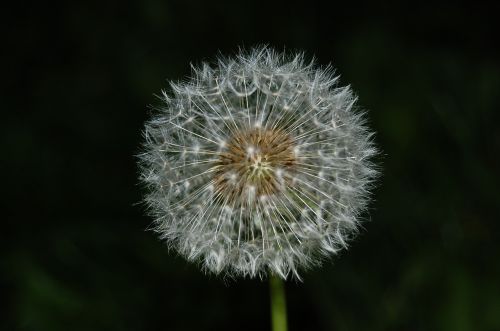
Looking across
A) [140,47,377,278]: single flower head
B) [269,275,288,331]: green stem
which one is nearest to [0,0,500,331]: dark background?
[140,47,377,278]: single flower head

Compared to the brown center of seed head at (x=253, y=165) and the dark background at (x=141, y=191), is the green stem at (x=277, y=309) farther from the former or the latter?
the dark background at (x=141, y=191)

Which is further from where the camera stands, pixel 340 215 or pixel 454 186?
pixel 454 186

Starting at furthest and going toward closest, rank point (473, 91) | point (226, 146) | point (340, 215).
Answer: point (473, 91)
point (226, 146)
point (340, 215)

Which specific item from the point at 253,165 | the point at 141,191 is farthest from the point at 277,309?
the point at 141,191

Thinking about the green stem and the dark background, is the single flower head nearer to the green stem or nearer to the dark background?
the green stem

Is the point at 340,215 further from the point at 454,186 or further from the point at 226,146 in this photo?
the point at 454,186

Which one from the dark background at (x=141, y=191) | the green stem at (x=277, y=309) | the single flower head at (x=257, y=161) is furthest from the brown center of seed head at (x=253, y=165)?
the dark background at (x=141, y=191)

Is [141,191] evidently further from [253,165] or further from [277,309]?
[277,309]

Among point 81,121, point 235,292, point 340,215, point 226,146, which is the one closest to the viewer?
point 340,215

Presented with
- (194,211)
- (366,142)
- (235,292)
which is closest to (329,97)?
(366,142)

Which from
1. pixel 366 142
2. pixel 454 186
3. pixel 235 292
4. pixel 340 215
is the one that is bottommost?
pixel 340 215
